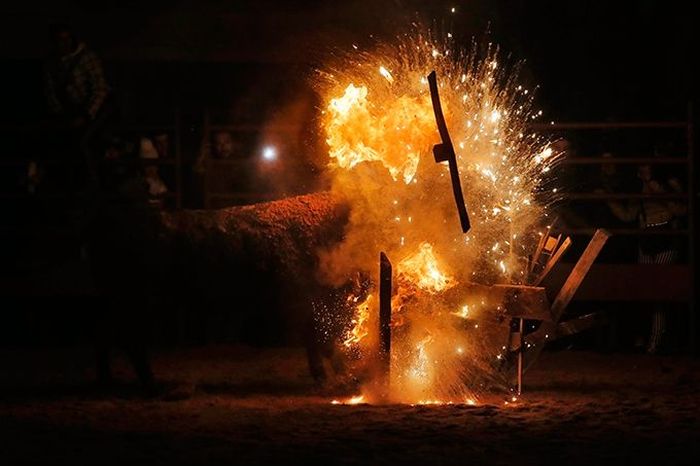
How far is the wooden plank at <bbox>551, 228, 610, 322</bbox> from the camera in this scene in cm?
955

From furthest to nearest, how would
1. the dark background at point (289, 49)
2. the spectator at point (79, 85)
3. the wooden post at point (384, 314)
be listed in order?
the dark background at point (289, 49)
the spectator at point (79, 85)
the wooden post at point (384, 314)

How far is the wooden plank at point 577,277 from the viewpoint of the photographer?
9.55 m

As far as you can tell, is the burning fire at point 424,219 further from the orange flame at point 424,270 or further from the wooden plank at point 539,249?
the wooden plank at point 539,249

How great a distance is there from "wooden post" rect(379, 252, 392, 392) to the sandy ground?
414mm

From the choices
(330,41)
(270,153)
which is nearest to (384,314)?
(270,153)

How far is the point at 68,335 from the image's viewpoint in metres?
13.5

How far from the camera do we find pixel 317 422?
8.36m

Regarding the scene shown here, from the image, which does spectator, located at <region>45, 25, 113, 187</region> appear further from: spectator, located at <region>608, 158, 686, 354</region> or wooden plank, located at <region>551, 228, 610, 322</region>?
spectator, located at <region>608, 158, 686, 354</region>

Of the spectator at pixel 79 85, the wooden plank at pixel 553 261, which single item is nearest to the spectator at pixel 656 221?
the wooden plank at pixel 553 261

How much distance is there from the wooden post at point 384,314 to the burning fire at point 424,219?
30 centimetres

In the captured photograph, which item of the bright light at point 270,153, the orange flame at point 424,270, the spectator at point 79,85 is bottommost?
the orange flame at point 424,270

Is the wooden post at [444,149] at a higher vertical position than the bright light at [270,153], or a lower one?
lower

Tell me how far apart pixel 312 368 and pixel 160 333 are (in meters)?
3.62

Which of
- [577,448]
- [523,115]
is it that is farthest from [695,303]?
[577,448]
